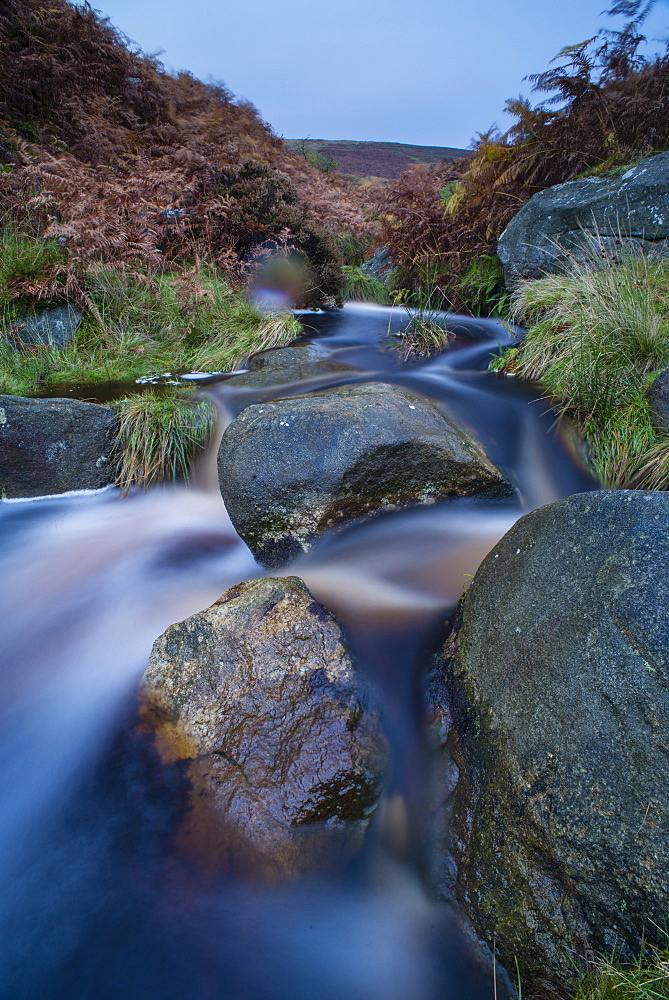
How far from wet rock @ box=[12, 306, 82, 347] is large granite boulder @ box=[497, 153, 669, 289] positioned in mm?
5076

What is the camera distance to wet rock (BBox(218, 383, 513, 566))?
294 centimetres

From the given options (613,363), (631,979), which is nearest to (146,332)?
(613,363)

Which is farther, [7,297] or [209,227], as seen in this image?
[209,227]

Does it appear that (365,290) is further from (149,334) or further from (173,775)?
(173,775)

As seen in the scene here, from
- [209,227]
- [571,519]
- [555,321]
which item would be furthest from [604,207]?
[571,519]

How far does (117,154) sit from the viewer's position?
7477 millimetres

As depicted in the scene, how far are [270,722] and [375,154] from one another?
31368mm

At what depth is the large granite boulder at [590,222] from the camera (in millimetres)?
5027

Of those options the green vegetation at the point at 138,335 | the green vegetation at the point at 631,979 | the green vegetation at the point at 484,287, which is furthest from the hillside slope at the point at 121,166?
the green vegetation at the point at 631,979

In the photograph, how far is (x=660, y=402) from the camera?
3.20 metres

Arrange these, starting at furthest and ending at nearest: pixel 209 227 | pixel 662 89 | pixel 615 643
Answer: pixel 209 227 → pixel 662 89 → pixel 615 643

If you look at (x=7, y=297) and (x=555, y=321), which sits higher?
(x=555, y=321)

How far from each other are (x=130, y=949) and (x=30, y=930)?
355 mm

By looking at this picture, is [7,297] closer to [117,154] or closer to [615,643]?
[117,154]
